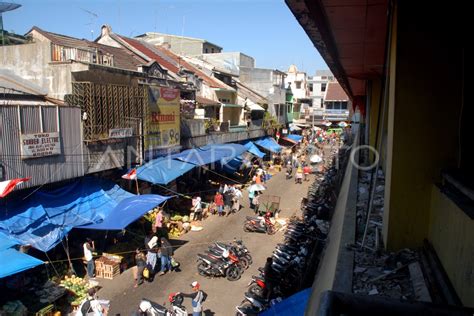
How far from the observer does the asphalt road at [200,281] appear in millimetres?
10195

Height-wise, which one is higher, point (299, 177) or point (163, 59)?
point (163, 59)

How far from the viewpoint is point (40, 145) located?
423 inches

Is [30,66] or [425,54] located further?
[30,66]

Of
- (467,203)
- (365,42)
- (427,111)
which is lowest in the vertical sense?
(467,203)

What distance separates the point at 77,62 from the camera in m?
12.5

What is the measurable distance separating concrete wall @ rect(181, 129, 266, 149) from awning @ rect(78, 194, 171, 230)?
285 inches

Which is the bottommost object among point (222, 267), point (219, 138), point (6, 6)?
point (222, 267)

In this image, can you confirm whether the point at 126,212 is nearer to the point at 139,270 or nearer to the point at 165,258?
the point at 139,270

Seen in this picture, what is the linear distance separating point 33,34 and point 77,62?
25.5ft

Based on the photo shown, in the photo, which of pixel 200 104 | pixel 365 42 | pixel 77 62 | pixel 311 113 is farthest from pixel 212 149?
pixel 311 113

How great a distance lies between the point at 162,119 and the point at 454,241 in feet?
49.7

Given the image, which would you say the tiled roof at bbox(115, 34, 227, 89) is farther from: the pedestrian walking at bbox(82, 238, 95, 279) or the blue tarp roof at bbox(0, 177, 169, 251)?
the pedestrian walking at bbox(82, 238, 95, 279)

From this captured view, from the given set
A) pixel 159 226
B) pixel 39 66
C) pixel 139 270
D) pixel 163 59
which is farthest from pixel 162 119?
pixel 163 59

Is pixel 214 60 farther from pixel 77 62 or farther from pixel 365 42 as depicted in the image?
pixel 365 42
